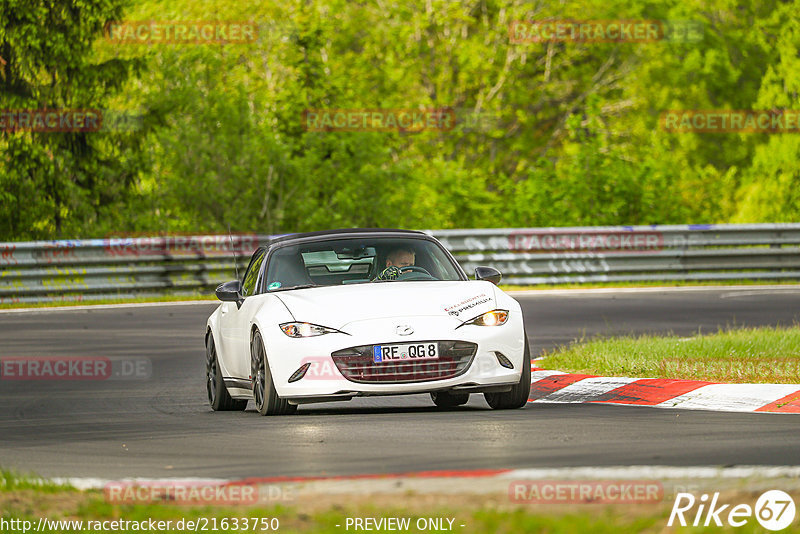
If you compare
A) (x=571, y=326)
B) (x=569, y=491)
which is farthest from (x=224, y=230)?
(x=569, y=491)

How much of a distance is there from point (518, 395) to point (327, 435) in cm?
205

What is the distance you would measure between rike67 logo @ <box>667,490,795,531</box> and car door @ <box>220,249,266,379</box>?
6.02 meters

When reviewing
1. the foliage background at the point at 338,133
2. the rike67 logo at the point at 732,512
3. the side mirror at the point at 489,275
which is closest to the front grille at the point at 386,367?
the side mirror at the point at 489,275

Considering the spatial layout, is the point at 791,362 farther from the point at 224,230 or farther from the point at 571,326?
the point at 224,230

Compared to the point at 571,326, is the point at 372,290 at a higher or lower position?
higher

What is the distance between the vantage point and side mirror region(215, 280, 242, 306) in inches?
488

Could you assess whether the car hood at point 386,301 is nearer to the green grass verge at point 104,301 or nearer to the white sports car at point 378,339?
the white sports car at point 378,339

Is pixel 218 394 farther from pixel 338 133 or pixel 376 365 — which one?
pixel 338 133

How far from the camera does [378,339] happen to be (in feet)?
35.4

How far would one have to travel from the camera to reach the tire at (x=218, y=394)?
12.6 metres

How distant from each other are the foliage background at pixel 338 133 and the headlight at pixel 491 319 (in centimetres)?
2085

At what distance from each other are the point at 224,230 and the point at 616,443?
2371 cm

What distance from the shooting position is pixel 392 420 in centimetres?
1052

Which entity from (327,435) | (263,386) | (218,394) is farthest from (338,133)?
(327,435)
